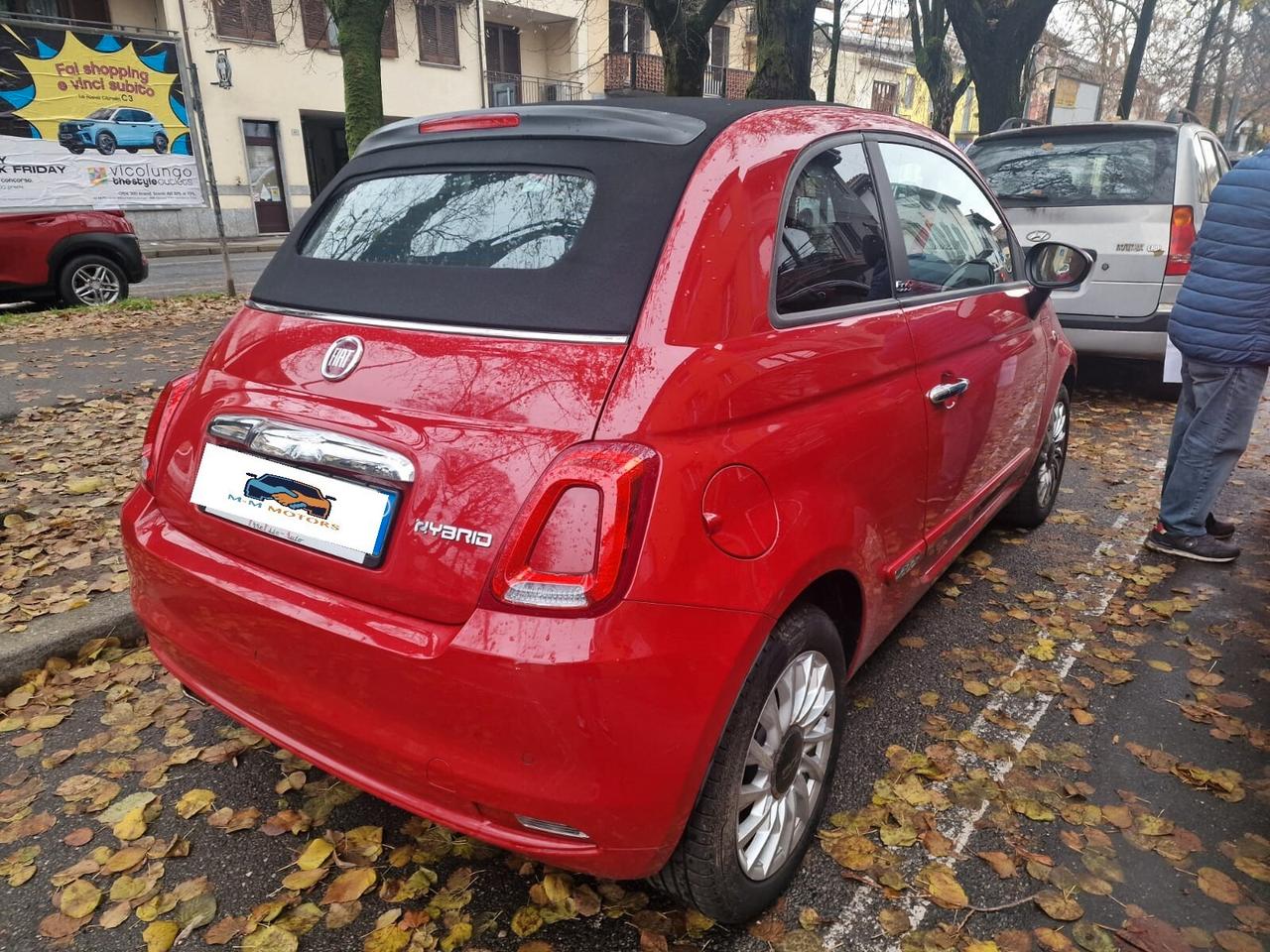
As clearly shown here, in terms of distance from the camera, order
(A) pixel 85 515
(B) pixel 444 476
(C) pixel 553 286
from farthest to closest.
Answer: (A) pixel 85 515
(C) pixel 553 286
(B) pixel 444 476

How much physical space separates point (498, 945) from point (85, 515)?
324 centimetres

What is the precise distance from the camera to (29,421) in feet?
18.5

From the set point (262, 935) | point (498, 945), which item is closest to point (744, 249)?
point (498, 945)

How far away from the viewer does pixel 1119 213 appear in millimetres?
6043

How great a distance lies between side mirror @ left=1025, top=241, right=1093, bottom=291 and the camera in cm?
351

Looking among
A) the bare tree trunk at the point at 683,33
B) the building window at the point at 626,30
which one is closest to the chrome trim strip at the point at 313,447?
the bare tree trunk at the point at 683,33

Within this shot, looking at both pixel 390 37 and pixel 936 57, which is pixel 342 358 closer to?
pixel 936 57

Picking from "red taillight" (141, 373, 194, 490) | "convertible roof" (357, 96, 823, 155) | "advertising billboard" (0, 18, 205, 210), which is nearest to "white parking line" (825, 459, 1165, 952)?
"convertible roof" (357, 96, 823, 155)

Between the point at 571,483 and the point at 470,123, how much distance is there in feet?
4.09

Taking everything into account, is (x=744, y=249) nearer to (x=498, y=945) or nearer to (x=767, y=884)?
(x=767, y=884)

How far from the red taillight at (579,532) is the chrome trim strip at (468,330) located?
0.83 ft

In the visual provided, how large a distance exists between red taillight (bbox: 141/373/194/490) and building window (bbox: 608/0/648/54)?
3368 centimetres

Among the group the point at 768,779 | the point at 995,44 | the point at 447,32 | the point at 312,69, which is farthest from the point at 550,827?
the point at 447,32

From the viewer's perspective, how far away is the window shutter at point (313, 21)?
82.3ft
